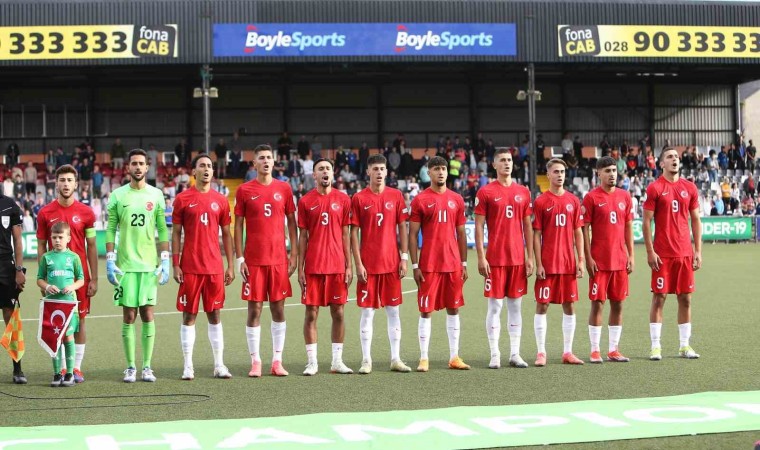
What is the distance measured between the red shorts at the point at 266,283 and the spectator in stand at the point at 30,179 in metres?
28.1

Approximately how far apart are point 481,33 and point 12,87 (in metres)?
19.1

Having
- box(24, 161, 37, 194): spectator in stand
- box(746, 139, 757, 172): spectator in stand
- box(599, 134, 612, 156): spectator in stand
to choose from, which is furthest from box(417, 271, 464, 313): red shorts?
box(746, 139, 757, 172): spectator in stand

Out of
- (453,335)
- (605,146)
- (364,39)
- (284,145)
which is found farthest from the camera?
(605,146)

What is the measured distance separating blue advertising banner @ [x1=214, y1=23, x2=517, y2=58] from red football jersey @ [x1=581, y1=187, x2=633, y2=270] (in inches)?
1035

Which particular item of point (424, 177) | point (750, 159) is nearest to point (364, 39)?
point (424, 177)

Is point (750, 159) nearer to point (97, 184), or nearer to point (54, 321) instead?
point (97, 184)

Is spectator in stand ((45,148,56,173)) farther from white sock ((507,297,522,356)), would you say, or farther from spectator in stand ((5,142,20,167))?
white sock ((507,297,522,356))

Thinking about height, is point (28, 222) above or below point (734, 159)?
below

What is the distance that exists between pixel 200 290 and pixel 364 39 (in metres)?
27.4

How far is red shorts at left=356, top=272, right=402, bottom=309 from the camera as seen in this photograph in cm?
1034

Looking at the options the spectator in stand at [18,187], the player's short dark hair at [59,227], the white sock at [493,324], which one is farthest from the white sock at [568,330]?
the spectator in stand at [18,187]

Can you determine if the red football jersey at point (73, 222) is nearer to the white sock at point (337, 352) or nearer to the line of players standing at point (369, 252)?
the line of players standing at point (369, 252)

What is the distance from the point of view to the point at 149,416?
8.04m

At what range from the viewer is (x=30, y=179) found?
3656 cm
